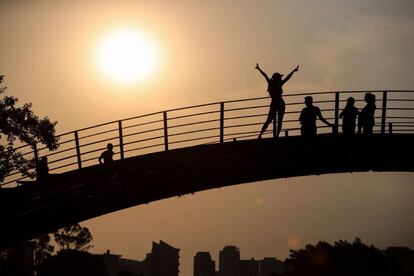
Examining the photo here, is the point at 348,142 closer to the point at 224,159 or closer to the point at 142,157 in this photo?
the point at 224,159

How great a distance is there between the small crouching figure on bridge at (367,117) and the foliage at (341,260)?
55.1 m

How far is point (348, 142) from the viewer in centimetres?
1955

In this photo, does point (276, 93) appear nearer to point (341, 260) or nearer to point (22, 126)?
point (22, 126)

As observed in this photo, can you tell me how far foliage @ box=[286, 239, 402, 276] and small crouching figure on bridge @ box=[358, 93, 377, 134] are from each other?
5507cm

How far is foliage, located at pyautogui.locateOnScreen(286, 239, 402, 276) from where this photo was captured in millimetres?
72000

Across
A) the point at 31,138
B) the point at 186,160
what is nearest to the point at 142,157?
the point at 186,160

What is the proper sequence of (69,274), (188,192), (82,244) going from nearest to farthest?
(188,192) < (82,244) < (69,274)

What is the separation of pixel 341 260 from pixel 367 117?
56913 millimetres

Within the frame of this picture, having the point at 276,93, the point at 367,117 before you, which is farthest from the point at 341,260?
the point at 276,93

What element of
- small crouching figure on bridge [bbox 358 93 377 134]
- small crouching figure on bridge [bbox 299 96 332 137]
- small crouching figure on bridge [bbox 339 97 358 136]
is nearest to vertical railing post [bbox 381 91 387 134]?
small crouching figure on bridge [bbox 358 93 377 134]

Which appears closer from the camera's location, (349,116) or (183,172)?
(349,116)

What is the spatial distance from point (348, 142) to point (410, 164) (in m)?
2.60

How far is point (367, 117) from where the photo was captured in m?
19.8

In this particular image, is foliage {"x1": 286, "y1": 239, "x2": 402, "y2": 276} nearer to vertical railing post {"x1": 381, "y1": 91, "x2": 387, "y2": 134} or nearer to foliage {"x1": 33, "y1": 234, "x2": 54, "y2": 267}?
foliage {"x1": 33, "y1": 234, "x2": 54, "y2": 267}
